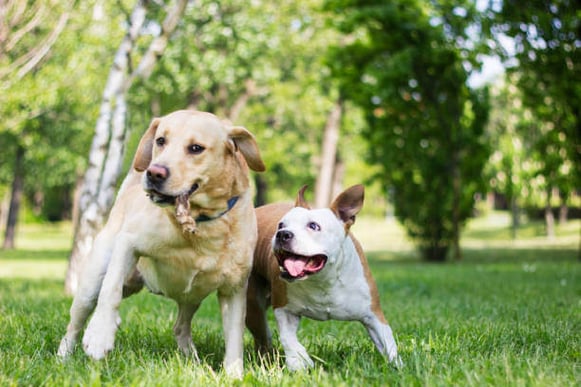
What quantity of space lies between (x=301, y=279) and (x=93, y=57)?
19076 mm

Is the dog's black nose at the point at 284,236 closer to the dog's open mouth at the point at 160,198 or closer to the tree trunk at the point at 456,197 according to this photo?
the dog's open mouth at the point at 160,198

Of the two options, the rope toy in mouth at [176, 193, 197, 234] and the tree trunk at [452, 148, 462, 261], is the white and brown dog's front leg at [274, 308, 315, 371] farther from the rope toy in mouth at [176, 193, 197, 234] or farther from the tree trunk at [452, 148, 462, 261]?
the tree trunk at [452, 148, 462, 261]

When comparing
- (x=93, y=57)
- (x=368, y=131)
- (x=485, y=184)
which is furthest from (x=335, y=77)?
(x=93, y=57)

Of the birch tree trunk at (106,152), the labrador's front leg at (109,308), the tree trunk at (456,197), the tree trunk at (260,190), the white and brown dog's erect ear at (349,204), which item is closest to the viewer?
the labrador's front leg at (109,308)

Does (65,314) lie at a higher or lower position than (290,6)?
→ lower

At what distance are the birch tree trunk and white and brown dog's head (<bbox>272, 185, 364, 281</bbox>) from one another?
565cm

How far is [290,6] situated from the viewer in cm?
2295

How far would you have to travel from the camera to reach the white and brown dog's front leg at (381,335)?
13.2 ft

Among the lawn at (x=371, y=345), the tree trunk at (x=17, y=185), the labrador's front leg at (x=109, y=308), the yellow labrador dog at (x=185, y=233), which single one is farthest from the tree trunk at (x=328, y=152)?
the labrador's front leg at (x=109, y=308)

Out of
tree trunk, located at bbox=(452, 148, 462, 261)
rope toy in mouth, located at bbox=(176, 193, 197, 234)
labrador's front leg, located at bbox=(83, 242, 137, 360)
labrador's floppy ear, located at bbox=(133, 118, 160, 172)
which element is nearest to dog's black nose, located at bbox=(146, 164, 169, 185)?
rope toy in mouth, located at bbox=(176, 193, 197, 234)

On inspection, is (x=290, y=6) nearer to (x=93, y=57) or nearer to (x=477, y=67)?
(x=93, y=57)

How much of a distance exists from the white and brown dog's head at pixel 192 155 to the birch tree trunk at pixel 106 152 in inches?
207

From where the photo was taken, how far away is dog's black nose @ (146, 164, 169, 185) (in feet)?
11.3

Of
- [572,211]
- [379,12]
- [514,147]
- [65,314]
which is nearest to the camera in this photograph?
[65,314]
